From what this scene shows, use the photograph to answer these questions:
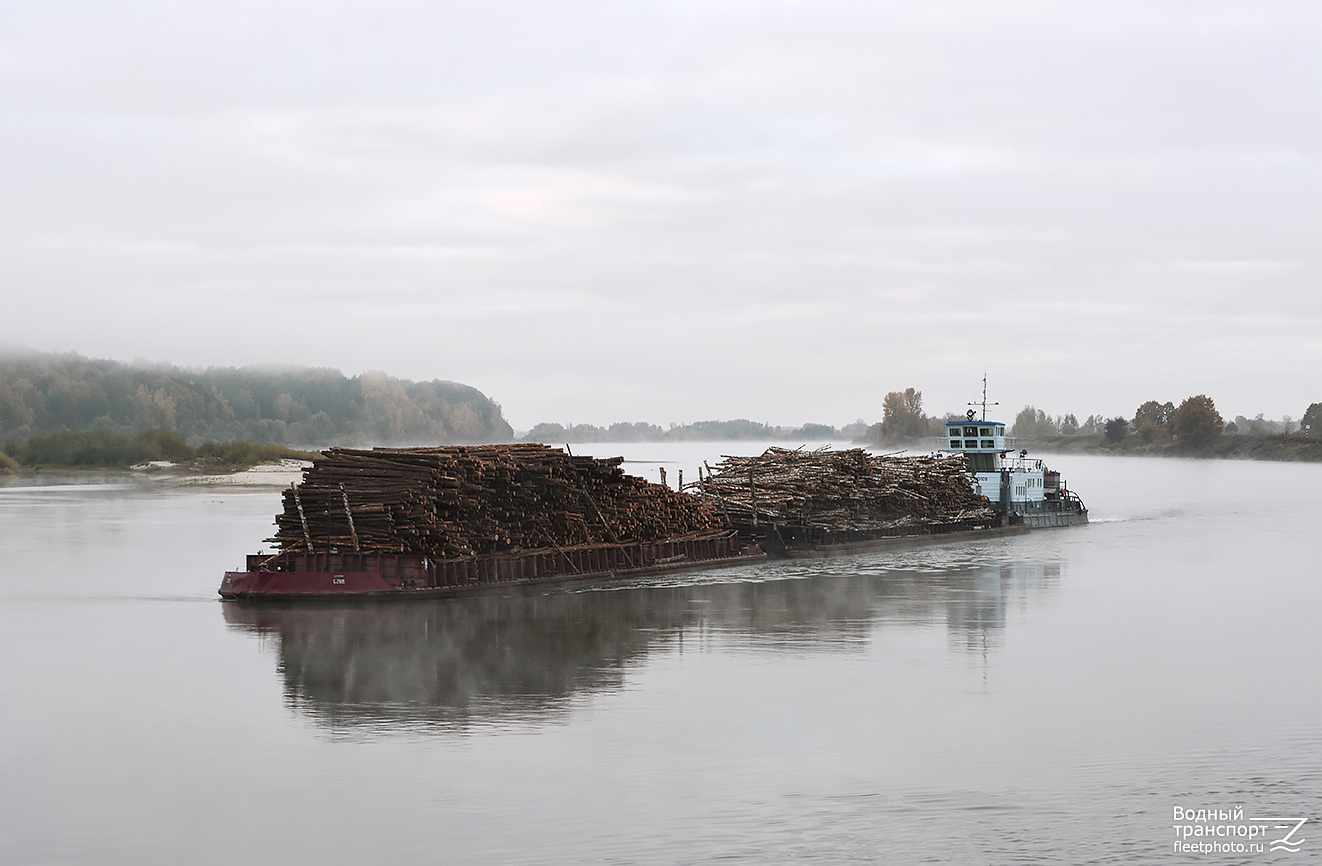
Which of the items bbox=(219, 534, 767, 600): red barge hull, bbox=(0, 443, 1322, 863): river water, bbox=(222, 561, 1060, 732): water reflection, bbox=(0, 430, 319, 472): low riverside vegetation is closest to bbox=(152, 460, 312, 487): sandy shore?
bbox=(0, 430, 319, 472): low riverside vegetation

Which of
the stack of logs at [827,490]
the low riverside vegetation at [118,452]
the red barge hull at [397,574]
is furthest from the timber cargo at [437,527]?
the low riverside vegetation at [118,452]

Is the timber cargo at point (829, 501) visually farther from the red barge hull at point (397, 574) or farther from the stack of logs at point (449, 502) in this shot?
the red barge hull at point (397, 574)

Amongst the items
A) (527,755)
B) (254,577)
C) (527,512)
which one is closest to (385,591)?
(254,577)

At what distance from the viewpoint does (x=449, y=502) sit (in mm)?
34469

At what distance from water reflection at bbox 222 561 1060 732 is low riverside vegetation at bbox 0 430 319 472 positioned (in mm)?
101840

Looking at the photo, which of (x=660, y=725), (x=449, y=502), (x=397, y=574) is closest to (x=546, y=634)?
(x=397, y=574)

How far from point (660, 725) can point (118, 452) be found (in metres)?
131

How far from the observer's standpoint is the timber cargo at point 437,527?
109 feet

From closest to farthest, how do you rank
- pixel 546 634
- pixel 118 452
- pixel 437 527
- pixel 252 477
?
pixel 546 634
pixel 437 527
pixel 252 477
pixel 118 452

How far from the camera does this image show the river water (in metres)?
13.8

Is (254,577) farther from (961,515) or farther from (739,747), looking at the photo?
(961,515)

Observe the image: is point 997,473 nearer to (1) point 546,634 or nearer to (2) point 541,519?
(2) point 541,519

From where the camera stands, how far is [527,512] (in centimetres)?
3806

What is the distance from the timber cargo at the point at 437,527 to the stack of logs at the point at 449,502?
0.04 m
